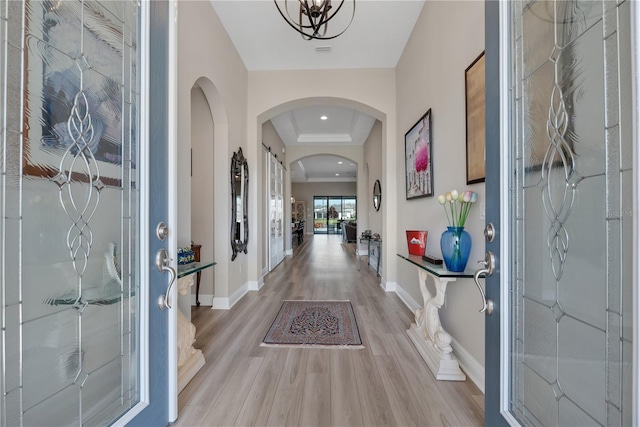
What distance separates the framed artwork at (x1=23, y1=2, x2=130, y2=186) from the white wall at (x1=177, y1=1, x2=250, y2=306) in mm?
1072

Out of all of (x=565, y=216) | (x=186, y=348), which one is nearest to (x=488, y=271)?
(x=565, y=216)

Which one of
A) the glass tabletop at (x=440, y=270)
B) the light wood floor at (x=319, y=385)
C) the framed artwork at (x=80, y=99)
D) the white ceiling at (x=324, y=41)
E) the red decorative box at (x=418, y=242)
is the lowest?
the light wood floor at (x=319, y=385)

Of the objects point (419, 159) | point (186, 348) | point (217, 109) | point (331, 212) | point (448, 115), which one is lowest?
point (186, 348)

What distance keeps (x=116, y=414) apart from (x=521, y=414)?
1.61m

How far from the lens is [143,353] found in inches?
49.0

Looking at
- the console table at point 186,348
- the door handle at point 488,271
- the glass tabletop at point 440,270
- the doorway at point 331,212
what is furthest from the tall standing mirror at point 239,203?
the doorway at point 331,212

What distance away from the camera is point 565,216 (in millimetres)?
937

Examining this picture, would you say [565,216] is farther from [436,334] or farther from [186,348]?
[186,348]

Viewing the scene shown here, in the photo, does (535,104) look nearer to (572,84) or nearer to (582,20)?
(572,84)

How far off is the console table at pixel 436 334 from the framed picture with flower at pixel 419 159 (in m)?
0.82

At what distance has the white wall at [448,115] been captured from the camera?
1.93 metres

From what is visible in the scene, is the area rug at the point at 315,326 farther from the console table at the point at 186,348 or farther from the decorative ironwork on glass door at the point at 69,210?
the decorative ironwork on glass door at the point at 69,210

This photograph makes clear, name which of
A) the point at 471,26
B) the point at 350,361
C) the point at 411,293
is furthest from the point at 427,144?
the point at 350,361

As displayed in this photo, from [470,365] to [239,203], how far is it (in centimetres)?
304
